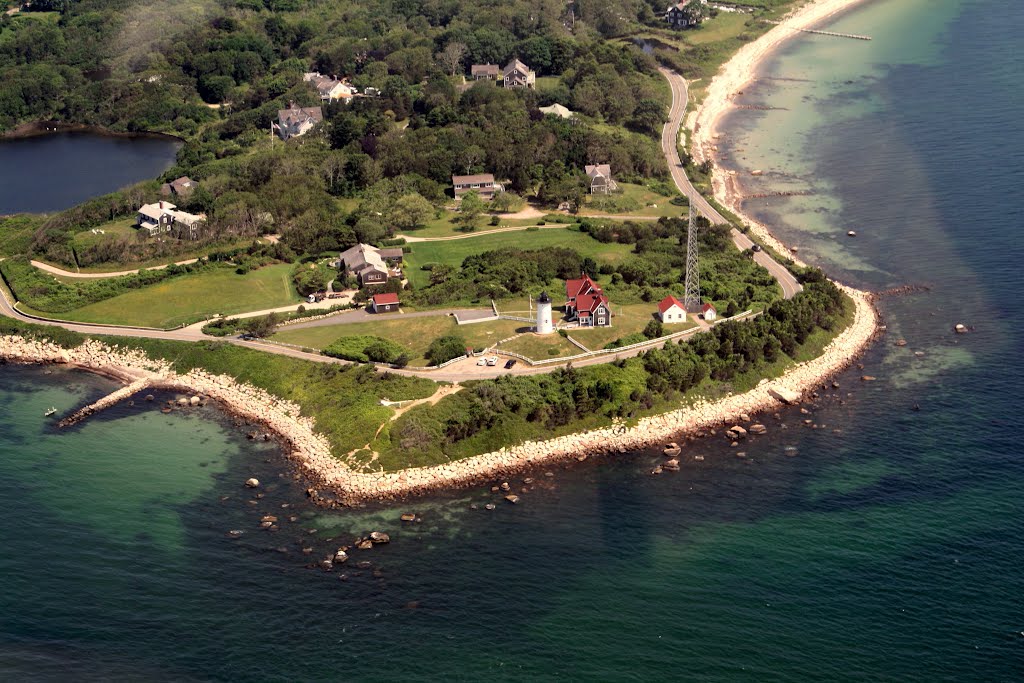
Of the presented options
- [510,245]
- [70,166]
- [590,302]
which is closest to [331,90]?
[70,166]

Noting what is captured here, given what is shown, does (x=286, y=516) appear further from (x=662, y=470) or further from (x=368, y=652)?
(x=662, y=470)

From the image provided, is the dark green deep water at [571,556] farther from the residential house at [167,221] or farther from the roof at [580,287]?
the residential house at [167,221]

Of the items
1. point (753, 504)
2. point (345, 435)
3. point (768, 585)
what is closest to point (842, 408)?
point (753, 504)

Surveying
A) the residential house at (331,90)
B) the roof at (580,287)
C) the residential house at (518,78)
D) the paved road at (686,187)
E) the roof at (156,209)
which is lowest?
the paved road at (686,187)

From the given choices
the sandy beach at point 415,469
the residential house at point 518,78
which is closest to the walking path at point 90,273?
the sandy beach at point 415,469

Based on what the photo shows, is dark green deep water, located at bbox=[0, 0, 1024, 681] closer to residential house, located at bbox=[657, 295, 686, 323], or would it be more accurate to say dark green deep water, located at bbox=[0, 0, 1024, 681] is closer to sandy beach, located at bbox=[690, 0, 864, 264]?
residential house, located at bbox=[657, 295, 686, 323]

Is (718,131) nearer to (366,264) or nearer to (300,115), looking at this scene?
(300,115)
